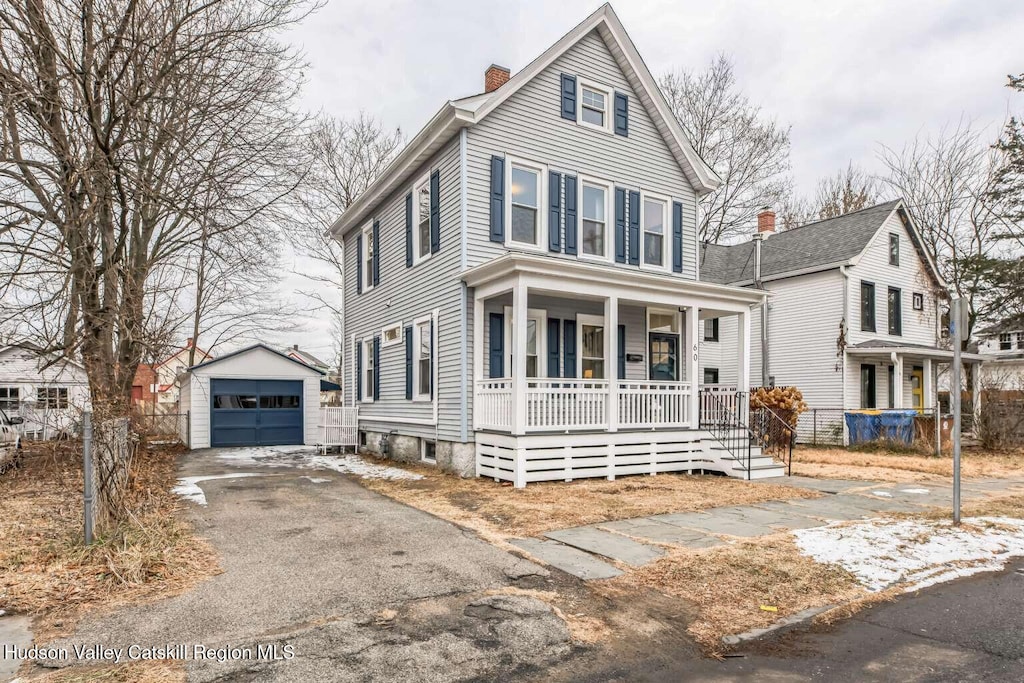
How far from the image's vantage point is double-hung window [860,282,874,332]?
19844 mm

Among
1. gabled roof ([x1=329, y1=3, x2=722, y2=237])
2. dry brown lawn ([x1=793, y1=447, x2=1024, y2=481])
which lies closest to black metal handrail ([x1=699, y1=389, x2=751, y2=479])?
dry brown lawn ([x1=793, y1=447, x2=1024, y2=481])

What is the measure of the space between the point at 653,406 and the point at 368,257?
9065 millimetres

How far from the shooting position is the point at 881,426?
59.6ft

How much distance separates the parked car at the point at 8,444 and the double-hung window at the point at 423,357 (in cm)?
667

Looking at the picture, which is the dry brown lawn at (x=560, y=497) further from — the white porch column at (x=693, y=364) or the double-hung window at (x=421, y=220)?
the double-hung window at (x=421, y=220)

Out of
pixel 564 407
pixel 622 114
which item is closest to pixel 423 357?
pixel 564 407

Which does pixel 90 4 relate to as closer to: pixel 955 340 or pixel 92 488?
pixel 92 488

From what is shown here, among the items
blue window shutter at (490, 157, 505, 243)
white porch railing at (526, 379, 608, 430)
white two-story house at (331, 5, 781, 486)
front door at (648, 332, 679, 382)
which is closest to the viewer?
white porch railing at (526, 379, 608, 430)

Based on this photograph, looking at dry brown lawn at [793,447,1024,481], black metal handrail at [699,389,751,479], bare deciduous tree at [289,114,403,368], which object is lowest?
dry brown lawn at [793,447,1024,481]

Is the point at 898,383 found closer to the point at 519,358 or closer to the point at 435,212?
the point at 519,358

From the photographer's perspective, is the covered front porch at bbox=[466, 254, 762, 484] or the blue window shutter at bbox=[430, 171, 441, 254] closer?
the covered front porch at bbox=[466, 254, 762, 484]

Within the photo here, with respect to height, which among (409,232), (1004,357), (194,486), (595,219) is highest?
(595,219)

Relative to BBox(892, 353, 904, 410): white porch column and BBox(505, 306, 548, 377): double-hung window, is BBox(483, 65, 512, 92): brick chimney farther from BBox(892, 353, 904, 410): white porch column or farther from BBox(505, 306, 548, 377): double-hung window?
BBox(892, 353, 904, 410): white porch column

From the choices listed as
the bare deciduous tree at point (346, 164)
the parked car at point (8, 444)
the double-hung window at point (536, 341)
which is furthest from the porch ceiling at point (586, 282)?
the bare deciduous tree at point (346, 164)
